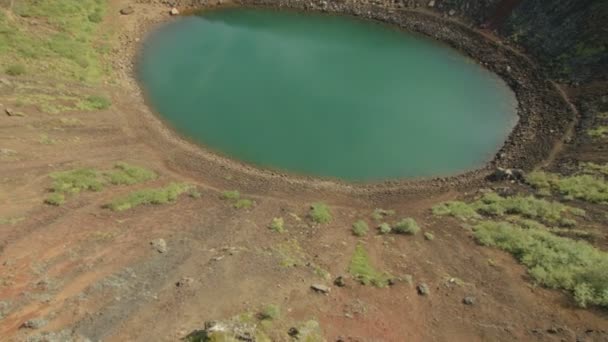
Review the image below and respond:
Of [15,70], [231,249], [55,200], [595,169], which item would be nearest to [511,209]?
[595,169]

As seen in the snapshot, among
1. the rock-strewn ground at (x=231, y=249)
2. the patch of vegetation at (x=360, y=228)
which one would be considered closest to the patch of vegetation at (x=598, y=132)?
the rock-strewn ground at (x=231, y=249)

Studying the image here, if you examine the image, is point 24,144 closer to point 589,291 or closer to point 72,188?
point 72,188

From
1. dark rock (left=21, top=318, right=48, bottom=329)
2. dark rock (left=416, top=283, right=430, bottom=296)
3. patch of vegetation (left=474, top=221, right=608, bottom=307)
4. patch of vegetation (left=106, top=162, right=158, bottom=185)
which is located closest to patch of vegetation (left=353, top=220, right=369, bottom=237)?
dark rock (left=416, top=283, right=430, bottom=296)

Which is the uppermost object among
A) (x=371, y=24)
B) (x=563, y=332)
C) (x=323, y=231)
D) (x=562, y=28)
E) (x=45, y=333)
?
(x=562, y=28)

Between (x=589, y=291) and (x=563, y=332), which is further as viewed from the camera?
(x=589, y=291)

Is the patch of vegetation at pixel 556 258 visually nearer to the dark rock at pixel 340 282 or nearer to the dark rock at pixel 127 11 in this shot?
the dark rock at pixel 340 282

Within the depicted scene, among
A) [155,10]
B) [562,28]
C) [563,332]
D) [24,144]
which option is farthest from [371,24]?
[563,332]

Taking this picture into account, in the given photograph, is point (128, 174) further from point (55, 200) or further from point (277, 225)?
point (277, 225)

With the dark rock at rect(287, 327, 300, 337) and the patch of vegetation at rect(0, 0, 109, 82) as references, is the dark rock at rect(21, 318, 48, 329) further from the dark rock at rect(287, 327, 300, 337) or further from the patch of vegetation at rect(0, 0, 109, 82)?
the patch of vegetation at rect(0, 0, 109, 82)
